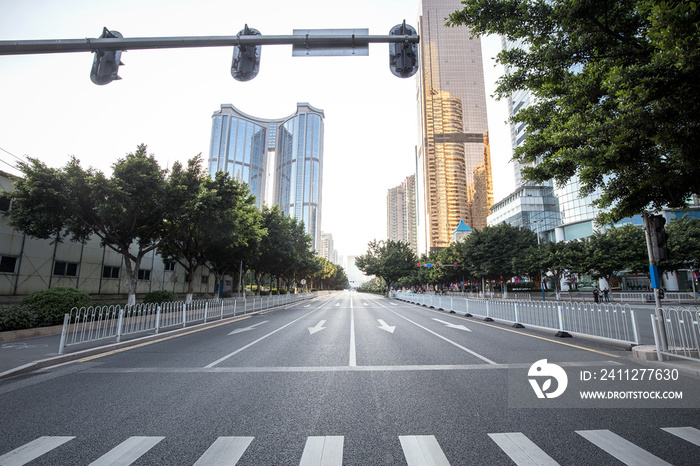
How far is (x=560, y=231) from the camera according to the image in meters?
57.5

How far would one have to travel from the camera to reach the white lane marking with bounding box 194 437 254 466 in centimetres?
285

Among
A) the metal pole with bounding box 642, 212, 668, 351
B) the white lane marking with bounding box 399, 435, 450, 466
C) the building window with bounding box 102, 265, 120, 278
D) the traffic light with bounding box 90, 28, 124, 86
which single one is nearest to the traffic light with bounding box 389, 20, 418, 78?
the traffic light with bounding box 90, 28, 124, 86

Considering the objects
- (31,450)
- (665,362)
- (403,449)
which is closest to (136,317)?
(31,450)

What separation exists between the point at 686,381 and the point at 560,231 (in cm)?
6187

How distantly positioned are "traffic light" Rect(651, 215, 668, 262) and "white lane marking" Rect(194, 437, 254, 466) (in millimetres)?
9338

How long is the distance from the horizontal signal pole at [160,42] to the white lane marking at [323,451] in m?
6.26

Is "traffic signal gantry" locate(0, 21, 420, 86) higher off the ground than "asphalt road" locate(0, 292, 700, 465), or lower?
higher

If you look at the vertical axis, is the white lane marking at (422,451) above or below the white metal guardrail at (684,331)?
below

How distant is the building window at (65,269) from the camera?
76.4ft

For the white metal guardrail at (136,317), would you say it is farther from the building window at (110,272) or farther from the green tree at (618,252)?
the green tree at (618,252)

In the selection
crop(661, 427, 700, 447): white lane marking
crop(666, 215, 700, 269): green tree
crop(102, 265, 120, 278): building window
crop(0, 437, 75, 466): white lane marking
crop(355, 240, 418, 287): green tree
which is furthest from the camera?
crop(355, 240, 418, 287): green tree

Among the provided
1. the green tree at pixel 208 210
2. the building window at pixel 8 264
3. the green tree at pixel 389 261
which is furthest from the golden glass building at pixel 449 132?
the building window at pixel 8 264

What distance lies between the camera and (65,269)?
23906 millimetres

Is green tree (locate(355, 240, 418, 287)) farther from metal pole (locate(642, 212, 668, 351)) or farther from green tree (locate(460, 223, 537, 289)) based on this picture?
metal pole (locate(642, 212, 668, 351))
